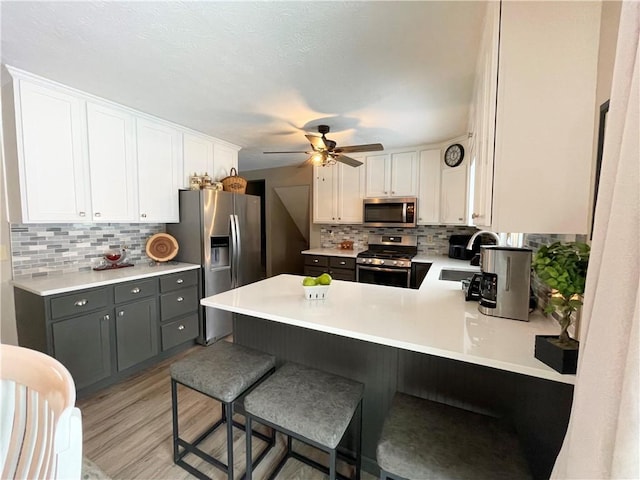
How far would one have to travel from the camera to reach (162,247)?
303 cm

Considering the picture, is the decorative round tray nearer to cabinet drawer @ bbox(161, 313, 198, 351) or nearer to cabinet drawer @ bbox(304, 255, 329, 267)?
cabinet drawer @ bbox(161, 313, 198, 351)

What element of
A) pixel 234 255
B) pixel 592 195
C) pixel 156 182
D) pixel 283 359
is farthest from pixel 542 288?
pixel 156 182

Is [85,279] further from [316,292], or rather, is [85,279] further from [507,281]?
[507,281]

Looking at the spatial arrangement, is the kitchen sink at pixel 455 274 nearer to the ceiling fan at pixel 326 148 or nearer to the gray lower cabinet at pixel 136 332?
the ceiling fan at pixel 326 148

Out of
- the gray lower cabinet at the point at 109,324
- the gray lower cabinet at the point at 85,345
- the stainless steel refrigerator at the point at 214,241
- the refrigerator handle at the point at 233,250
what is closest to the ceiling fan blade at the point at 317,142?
the stainless steel refrigerator at the point at 214,241

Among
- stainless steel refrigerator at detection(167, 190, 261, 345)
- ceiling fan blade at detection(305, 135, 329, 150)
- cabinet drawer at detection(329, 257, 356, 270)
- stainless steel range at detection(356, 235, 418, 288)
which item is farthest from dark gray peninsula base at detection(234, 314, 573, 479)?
cabinet drawer at detection(329, 257, 356, 270)

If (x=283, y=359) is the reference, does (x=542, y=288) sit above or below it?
above

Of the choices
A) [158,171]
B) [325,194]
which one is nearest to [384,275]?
[325,194]

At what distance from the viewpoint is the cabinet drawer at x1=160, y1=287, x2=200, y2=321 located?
2652 millimetres

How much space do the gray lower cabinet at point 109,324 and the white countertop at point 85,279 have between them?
0.05 m

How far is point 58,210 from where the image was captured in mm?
2160

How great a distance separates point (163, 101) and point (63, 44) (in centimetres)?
79

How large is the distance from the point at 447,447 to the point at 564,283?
0.67 metres

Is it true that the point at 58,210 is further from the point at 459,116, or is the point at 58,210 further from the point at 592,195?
the point at 459,116
